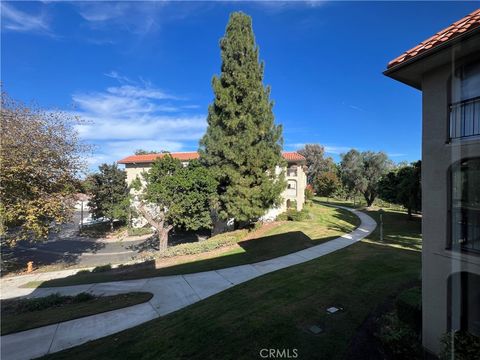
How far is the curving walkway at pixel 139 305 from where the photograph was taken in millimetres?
7578

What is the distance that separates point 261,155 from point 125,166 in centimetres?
2332

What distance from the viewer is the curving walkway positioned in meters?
7.58

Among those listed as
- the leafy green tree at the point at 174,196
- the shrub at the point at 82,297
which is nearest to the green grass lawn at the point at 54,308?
the shrub at the point at 82,297

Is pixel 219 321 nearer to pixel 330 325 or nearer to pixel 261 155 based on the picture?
pixel 330 325

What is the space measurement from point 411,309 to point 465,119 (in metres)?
4.48

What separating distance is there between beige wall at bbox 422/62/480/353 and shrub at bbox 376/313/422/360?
0.91ft

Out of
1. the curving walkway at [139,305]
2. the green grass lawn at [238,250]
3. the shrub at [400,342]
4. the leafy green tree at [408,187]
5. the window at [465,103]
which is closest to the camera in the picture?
the window at [465,103]

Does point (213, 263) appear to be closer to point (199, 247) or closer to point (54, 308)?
point (199, 247)

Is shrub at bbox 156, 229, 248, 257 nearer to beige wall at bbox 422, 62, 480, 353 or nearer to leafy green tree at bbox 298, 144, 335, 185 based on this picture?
beige wall at bbox 422, 62, 480, 353

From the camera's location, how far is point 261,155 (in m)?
18.8

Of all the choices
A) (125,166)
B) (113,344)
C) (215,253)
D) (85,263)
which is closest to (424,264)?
(113,344)

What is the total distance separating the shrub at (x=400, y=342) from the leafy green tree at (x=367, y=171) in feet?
84.1

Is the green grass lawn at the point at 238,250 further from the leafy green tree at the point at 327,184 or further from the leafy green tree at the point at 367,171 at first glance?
the leafy green tree at the point at 327,184

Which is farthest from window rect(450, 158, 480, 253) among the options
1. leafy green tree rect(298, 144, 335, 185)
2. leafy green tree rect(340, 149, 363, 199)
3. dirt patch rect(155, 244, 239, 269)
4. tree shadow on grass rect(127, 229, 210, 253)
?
leafy green tree rect(298, 144, 335, 185)
